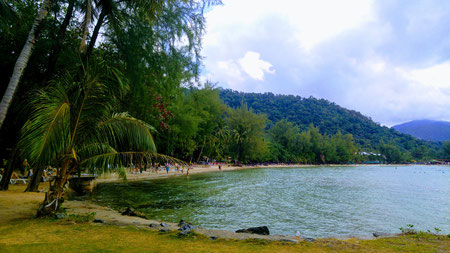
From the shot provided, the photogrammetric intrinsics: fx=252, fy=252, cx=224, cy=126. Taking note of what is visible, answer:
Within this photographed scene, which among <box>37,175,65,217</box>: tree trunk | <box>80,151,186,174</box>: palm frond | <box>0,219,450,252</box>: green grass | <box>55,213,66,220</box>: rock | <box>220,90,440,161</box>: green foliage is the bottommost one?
<box>0,219,450,252</box>: green grass

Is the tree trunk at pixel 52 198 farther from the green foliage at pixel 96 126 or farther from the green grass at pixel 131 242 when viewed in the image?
the green foliage at pixel 96 126

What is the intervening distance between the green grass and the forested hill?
136 metres

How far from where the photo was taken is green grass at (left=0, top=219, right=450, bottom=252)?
189 inches

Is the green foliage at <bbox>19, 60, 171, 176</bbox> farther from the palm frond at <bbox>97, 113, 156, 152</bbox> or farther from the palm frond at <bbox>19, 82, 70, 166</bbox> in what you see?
the palm frond at <bbox>19, 82, 70, 166</bbox>

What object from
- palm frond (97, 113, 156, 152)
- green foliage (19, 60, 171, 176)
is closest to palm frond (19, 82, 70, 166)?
green foliage (19, 60, 171, 176)

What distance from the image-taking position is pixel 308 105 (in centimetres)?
18025

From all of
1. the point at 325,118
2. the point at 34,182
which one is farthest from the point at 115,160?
the point at 325,118

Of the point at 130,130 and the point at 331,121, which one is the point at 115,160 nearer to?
the point at 130,130

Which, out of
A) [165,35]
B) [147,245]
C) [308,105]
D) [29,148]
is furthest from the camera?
[308,105]

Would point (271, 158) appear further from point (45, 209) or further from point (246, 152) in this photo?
point (45, 209)

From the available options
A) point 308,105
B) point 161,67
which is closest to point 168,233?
point 161,67

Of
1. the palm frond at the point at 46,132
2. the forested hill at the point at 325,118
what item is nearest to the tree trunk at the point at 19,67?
the palm frond at the point at 46,132

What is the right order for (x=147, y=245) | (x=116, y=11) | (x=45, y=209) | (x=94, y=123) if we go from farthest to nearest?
(x=116, y=11)
(x=94, y=123)
(x=45, y=209)
(x=147, y=245)

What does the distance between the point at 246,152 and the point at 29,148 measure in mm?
63869
